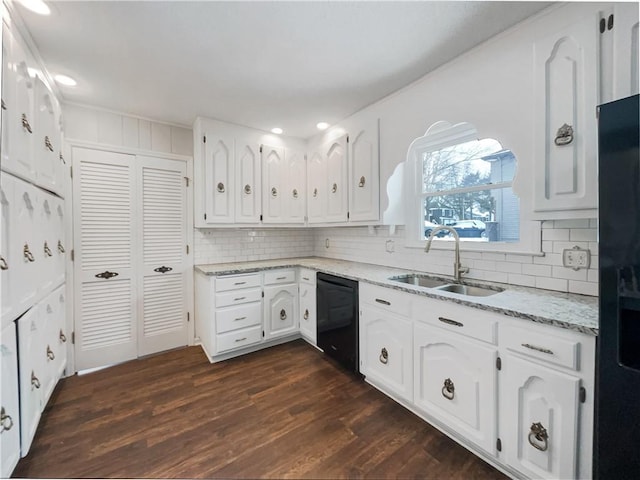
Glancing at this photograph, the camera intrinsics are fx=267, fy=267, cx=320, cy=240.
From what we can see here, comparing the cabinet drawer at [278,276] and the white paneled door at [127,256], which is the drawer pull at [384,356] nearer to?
the cabinet drawer at [278,276]

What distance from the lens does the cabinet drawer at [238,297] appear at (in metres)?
2.55

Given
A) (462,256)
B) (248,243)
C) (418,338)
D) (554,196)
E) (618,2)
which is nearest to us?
(618,2)

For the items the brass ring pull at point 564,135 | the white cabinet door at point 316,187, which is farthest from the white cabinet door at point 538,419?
the white cabinet door at point 316,187

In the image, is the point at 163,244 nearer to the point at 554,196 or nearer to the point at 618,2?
the point at 554,196

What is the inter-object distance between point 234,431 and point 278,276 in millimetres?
1456

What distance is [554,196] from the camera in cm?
136

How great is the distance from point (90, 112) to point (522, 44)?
3352 millimetres

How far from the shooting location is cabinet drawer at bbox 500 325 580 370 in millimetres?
1090

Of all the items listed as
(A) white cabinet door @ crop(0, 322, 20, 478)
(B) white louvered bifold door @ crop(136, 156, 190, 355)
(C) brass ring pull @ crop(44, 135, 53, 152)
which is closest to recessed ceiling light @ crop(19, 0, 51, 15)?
(C) brass ring pull @ crop(44, 135, 53, 152)

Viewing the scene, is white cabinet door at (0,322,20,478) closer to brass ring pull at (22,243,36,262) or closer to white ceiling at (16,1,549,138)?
brass ring pull at (22,243,36,262)

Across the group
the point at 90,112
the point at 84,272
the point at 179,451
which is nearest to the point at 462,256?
the point at 179,451

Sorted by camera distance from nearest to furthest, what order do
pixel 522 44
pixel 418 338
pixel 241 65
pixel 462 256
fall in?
pixel 522 44
pixel 418 338
pixel 241 65
pixel 462 256

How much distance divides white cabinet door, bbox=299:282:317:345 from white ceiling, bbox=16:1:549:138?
5.99 feet

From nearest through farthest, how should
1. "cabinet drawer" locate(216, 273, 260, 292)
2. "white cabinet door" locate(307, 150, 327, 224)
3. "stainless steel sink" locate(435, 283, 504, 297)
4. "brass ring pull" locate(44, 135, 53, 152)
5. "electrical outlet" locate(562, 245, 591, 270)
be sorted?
"electrical outlet" locate(562, 245, 591, 270) < "brass ring pull" locate(44, 135, 53, 152) < "stainless steel sink" locate(435, 283, 504, 297) < "cabinet drawer" locate(216, 273, 260, 292) < "white cabinet door" locate(307, 150, 327, 224)
